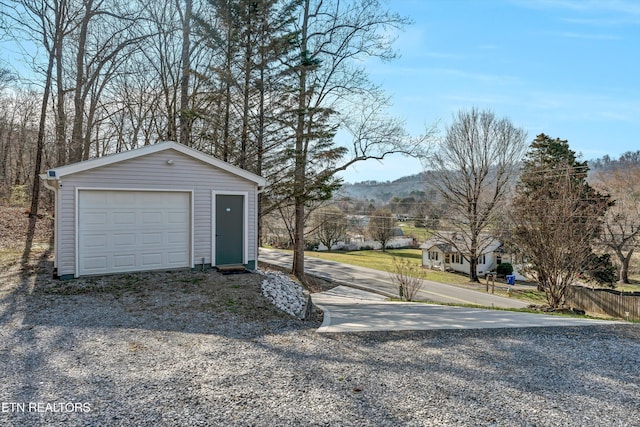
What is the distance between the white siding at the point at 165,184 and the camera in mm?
8195

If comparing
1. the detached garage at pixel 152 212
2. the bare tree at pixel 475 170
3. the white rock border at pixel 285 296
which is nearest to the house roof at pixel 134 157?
the detached garage at pixel 152 212

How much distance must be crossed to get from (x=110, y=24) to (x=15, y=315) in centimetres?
1401

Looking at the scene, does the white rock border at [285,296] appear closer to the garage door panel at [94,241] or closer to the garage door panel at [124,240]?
the garage door panel at [124,240]

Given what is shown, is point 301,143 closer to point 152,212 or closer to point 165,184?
point 165,184

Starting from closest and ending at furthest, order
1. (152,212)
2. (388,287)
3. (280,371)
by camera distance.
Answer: (280,371) → (152,212) → (388,287)

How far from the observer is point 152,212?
9203mm

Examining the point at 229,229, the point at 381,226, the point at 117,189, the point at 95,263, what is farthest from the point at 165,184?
the point at 381,226

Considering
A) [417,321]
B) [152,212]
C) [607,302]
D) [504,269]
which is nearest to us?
[417,321]

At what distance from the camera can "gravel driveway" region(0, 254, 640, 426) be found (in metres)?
3.32

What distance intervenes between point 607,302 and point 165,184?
54.5ft

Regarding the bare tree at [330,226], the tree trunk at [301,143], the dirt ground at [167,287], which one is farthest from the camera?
the bare tree at [330,226]

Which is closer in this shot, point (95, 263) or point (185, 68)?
point (95, 263)

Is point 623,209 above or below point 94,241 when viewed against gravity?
above

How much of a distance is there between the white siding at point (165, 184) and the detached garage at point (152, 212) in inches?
0.7
